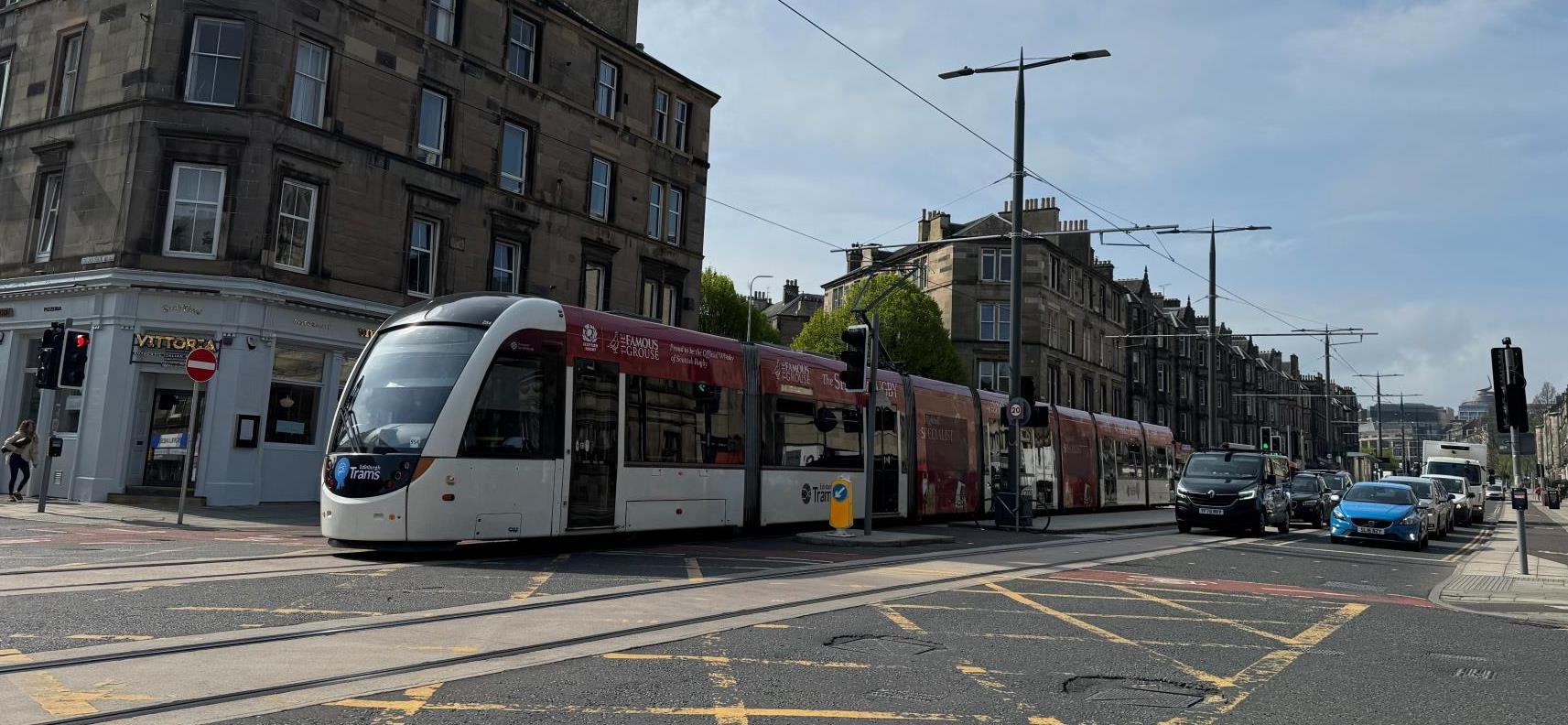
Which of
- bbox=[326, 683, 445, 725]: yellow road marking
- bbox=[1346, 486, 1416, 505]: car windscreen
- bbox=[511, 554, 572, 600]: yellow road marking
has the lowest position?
bbox=[326, 683, 445, 725]: yellow road marking

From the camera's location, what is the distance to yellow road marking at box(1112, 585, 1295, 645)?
26.6 ft

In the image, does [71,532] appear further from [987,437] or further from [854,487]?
[987,437]

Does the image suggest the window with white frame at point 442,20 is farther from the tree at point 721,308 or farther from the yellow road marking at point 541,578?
the tree at point 721,308

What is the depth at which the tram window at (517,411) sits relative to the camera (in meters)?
11.9

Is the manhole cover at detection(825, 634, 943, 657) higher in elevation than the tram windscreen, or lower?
lower

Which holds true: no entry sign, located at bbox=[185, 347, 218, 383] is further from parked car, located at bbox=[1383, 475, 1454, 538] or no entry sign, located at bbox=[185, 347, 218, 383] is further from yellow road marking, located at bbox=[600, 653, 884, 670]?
parked car, located at bbox=[1383, 475, 1454, 538]

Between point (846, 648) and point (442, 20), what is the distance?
21535 mm

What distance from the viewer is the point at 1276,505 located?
74.1 feet

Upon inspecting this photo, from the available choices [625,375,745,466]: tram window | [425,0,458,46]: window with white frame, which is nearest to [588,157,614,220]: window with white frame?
[425,0,458,46]: window with white frame

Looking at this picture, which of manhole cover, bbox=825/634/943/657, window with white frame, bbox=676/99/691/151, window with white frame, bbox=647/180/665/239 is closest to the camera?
manhole cover, bbox=825/634/943/657

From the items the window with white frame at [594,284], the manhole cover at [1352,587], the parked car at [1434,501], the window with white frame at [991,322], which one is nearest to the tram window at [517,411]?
the manhole cover at [1352,587]

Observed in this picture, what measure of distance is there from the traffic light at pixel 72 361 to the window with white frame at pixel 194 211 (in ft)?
10.7

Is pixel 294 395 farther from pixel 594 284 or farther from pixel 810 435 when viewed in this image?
pixel 810 435

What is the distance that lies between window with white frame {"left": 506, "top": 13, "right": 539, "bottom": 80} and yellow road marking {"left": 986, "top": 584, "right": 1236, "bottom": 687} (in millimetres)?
19977
